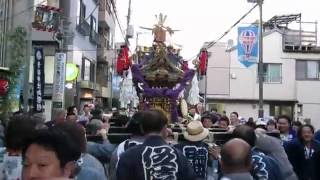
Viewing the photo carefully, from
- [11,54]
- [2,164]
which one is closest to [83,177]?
[2,164]

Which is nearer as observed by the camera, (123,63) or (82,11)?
(123,63)

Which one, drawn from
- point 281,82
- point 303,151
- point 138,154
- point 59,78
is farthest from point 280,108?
point 138,154

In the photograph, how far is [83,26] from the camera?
1294 inches

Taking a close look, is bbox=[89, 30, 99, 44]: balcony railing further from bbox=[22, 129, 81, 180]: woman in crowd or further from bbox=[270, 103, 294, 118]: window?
bbox=[22, 129, 81, 180]: woman in crowd

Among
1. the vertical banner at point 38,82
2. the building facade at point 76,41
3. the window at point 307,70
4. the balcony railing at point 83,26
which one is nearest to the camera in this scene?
the vertical banner at point 38,82

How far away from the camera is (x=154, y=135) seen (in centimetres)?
452

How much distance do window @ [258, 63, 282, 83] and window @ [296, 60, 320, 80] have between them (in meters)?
1.28

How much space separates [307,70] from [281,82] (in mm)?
1950

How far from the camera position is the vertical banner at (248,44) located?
22.0 m

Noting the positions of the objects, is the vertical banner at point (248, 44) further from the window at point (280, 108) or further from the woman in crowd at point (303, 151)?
the window at point (280, 108)

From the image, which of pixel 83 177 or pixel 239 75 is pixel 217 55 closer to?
pixel 239 75

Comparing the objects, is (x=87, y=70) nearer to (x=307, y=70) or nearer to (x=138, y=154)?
(x=307, y=70)

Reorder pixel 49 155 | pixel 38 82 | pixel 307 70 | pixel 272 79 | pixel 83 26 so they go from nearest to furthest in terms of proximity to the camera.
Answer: pixel 49 155 < pixel 38 82 < pixel 83 26 < pixel 307 70 < pixel 272 79

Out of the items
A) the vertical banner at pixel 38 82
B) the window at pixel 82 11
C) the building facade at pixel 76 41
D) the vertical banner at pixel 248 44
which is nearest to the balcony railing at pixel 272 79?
the building facade at pixel 76 41
